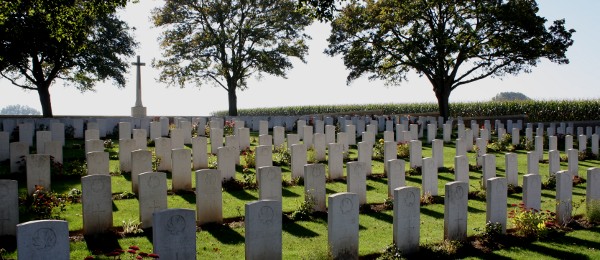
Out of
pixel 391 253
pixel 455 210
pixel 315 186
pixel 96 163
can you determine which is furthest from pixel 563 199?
pixel 96 163

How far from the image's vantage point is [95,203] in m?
9.23

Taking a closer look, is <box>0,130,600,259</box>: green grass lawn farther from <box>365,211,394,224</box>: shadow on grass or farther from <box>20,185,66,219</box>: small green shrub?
<box>20,185,66,219</box>: small green shrub

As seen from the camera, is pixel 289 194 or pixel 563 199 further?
pixel 289 194

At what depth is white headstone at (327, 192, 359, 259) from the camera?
810 centimetres

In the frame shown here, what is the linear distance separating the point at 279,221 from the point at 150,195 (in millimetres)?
3118

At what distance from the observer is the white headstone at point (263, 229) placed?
298 inches


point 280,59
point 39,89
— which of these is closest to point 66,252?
point 39,89

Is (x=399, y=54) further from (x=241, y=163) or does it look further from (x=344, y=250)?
(x=344, y=250)

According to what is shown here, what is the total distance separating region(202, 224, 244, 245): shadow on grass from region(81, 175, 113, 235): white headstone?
1716 mm

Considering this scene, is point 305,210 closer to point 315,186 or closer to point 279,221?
point 315,186

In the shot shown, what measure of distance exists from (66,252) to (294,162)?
8.43 m

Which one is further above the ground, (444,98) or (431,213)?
(444,98)

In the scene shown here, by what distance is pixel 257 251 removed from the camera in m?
7.68

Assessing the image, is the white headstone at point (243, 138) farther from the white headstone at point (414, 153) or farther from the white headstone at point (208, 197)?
the white headstone at point (208, 197)
